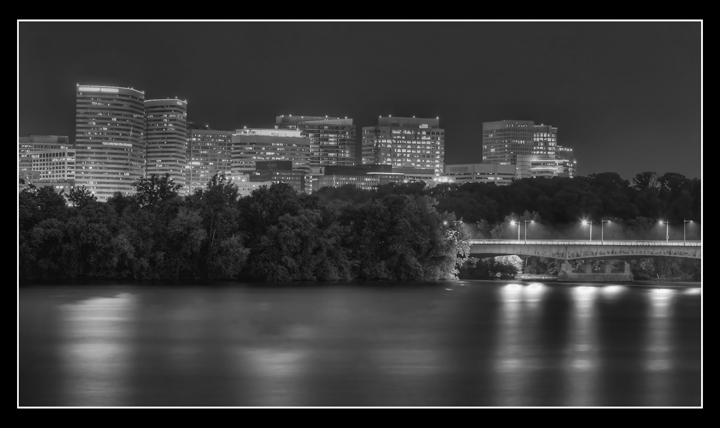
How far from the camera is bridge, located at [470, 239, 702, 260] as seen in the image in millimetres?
62656

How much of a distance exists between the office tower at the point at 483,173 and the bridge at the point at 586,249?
114251mm

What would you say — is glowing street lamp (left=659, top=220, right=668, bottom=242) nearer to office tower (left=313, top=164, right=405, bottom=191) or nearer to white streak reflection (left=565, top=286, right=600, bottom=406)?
white streak reflection (left=565, top=286, right=600, bottom=406)

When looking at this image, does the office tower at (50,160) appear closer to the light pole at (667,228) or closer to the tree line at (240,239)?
the tree line at (240,239)

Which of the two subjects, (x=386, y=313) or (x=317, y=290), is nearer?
(x=386, y=313)

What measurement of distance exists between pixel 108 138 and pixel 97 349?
154m

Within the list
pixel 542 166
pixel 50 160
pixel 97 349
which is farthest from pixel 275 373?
pixel 542 166

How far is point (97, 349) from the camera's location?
2870 cm

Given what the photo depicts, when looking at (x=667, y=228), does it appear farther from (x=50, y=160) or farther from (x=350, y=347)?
(x=50, y=160)

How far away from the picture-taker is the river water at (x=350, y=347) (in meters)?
22.1

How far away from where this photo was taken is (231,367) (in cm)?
2548
